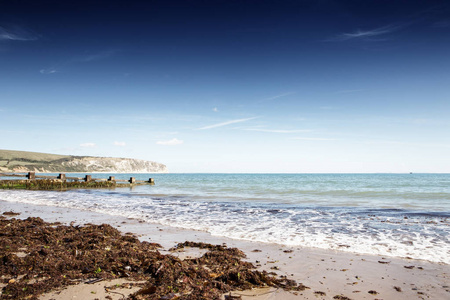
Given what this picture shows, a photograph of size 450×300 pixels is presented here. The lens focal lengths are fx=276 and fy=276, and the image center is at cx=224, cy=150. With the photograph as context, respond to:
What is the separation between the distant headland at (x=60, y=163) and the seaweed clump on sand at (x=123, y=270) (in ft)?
469

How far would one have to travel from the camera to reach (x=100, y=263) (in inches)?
220

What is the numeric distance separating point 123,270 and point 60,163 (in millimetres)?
175985

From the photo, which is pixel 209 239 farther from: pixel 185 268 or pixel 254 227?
pixel 185 268

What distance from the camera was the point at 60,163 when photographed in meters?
156

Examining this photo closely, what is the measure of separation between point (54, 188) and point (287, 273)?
34.7 m

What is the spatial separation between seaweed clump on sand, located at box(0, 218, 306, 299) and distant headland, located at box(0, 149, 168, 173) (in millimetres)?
143099

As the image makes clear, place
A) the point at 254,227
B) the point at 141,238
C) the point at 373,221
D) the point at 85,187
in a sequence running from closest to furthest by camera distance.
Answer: the point at 141,238
the point at 254,227
the point at 373,221
the point at 85,187

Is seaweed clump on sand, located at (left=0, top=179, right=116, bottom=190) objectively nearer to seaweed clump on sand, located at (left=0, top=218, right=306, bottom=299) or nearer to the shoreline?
seaweed clump on sand, located at (left=0, top=218, right=306, bottom=299)

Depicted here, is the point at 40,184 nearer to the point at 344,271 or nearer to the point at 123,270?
the point at 123,270

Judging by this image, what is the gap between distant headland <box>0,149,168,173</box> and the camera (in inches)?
5285

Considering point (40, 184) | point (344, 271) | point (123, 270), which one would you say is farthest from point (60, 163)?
point (344, 271)

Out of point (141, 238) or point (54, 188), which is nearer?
point (141, 238)

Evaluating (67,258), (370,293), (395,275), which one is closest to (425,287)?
(395,275)

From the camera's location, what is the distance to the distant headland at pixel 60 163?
13425 centimetres
